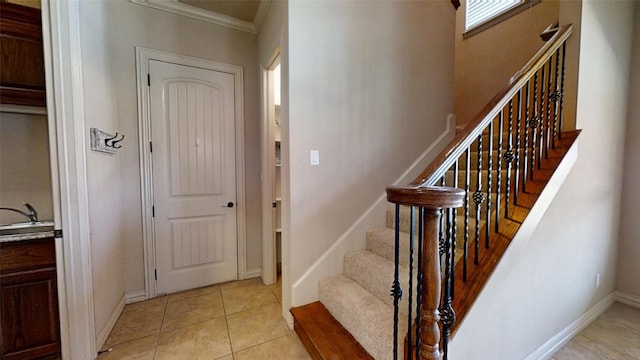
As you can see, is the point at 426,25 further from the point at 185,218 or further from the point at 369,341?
the point at 185,218

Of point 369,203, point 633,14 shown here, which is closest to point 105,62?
point 369,203

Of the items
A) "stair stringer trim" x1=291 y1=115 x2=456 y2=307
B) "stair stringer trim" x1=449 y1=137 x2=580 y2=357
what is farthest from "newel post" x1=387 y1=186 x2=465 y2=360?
"stair stringer trim" x1=291 y1=115 x2=456 y2=307

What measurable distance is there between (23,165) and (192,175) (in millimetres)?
1091

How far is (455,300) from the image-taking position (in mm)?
1248

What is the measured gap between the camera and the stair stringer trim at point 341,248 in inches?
78.3

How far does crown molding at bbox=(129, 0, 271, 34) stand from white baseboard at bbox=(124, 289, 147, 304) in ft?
8.38

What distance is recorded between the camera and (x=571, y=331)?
189 centimetres

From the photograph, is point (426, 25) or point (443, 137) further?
point (443, 137)

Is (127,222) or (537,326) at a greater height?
(127,222)

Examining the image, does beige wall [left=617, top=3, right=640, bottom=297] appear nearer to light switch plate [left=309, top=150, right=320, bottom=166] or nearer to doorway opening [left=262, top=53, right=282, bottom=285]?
light switch plate [left=309, top=150, right=320, bottom=166]

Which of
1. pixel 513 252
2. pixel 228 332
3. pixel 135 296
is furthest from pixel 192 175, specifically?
pixel 513 252

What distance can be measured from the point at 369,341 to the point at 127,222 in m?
2.22

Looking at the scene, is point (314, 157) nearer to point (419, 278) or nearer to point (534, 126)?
point (419, 278)

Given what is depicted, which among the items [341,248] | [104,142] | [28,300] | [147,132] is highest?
[147,132]
